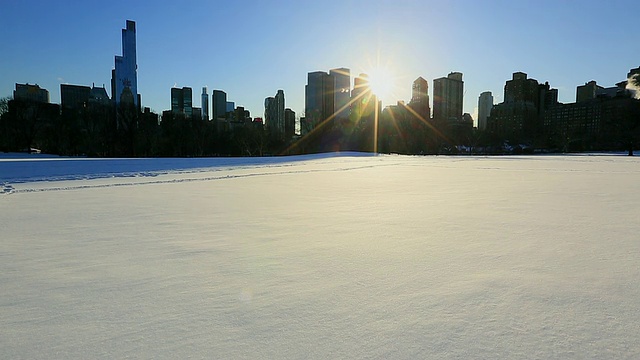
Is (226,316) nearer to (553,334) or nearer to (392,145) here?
(553,334)

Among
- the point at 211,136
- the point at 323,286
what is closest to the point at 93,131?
the point at 211,136

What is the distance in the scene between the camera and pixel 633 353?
171 cm

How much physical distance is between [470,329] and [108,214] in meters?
5.50

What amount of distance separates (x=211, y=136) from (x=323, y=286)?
173ft

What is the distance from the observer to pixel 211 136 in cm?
5194

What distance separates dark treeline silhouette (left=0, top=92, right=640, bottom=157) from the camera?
4369 centimetres

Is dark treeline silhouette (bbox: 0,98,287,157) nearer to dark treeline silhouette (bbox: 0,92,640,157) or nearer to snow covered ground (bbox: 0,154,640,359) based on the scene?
dark treeline silhouette (bbox: 0,92,640,157)

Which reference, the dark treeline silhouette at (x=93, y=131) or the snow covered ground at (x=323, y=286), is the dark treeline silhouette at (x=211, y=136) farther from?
the snow covered ground at (x=323, y=286)

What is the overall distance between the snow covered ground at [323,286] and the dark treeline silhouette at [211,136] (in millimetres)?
45810

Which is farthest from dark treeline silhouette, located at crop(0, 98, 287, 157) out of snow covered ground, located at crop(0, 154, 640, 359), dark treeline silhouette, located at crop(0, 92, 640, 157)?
snow covered ground, located at crop(0, 154, 640, 359)

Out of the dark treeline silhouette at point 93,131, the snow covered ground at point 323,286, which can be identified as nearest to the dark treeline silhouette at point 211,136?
the dark treeline silhouette at point 93,131

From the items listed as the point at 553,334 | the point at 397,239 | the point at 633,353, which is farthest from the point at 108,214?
the point at 633,353

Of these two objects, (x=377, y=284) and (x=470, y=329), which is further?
(x=377, y=284)

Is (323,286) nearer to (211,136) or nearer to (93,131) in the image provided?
(93,131)
